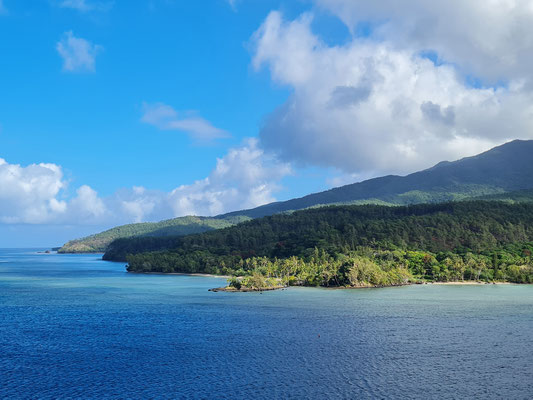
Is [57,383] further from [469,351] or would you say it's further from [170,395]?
[469,351]

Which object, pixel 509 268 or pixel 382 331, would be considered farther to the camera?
pixel 509 268

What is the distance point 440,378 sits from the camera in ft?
200

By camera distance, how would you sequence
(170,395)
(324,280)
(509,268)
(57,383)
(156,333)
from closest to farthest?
(170,395)
(57,383)
(156,333)
(324,280)
(509,268)

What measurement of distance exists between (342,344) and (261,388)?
26.9 metres

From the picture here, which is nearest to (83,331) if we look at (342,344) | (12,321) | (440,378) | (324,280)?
(12,321)

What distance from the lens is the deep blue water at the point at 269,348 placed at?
5778 cm

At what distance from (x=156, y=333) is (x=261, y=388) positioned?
39.2 m

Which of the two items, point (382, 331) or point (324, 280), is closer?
point (382, 331)

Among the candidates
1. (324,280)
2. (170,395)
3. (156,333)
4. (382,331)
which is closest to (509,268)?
(324,280)

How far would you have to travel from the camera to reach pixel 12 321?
103 meters

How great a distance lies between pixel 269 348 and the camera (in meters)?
77.4

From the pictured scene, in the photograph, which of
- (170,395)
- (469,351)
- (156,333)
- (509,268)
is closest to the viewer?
(170,395)

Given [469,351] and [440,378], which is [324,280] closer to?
[469,351]

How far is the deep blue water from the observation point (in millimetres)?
57781
